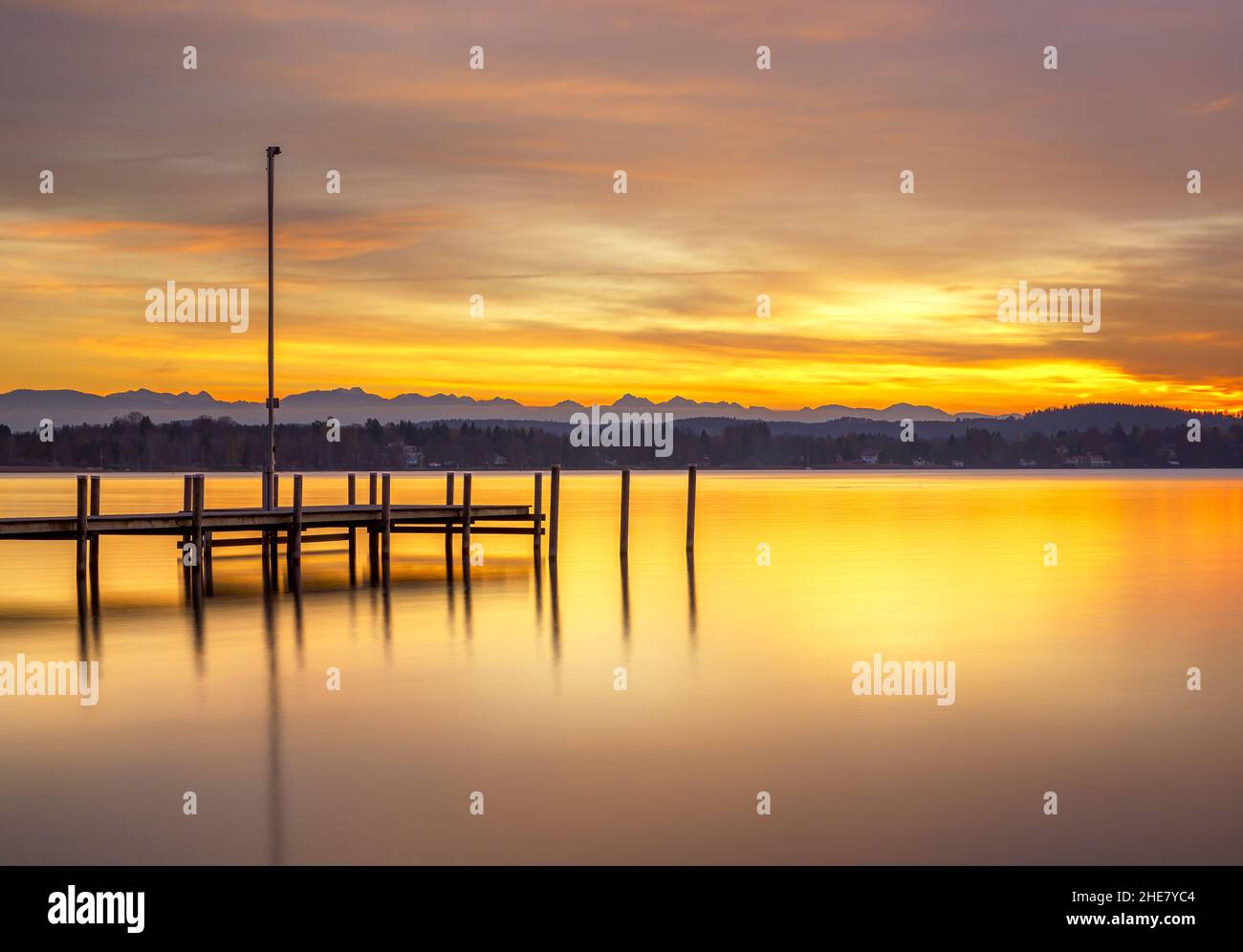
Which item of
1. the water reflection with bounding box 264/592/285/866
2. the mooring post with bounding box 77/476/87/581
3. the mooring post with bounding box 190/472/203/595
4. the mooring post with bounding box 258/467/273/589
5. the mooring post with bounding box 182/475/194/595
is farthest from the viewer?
the mooring post with bounding box 258/467/273/589

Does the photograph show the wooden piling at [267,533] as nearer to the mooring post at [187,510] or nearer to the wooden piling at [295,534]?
the wooden piling at [295,534]

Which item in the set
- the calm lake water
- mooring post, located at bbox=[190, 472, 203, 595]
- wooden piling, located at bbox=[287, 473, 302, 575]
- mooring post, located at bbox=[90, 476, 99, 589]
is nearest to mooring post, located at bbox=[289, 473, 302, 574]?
wooden piling, located at bbox=[287, 473, 302, 575]

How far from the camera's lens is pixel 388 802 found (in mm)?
12500

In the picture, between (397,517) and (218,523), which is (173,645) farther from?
(397,517)

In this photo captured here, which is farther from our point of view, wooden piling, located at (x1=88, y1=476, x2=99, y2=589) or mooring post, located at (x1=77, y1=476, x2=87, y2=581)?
wooden piling, located at (x1=88, y1=476, x2=99, y2=589)

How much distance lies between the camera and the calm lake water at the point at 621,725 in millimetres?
11516

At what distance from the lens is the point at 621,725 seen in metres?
16.3

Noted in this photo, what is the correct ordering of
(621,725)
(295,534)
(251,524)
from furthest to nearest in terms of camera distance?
(295,534)
(251,524)
(621,725)

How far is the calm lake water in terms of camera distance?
11.5 m

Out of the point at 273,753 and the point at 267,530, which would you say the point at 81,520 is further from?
the point at 273,753

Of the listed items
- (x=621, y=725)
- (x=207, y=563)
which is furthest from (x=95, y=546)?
(x=621, y=725)

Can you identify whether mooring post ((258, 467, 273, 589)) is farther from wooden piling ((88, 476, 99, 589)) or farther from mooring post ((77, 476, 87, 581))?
mooring post ((77, 476, 87, 581))

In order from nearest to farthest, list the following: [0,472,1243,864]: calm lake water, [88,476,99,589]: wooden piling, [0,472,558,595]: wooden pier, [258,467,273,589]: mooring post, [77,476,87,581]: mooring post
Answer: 1. [0,472,1243,864]: calm lake water
2. [77,476,87,581]: mooring post
3. [0,472,558,595]: wooden pier
4. [88,476,99,589]: wooden piling
5. [258,467,273,589]: mooring post

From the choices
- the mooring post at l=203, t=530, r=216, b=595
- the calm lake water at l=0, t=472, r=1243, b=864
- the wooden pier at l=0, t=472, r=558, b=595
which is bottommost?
the calm lake water at l=0, t=472, r=1243, b=864
